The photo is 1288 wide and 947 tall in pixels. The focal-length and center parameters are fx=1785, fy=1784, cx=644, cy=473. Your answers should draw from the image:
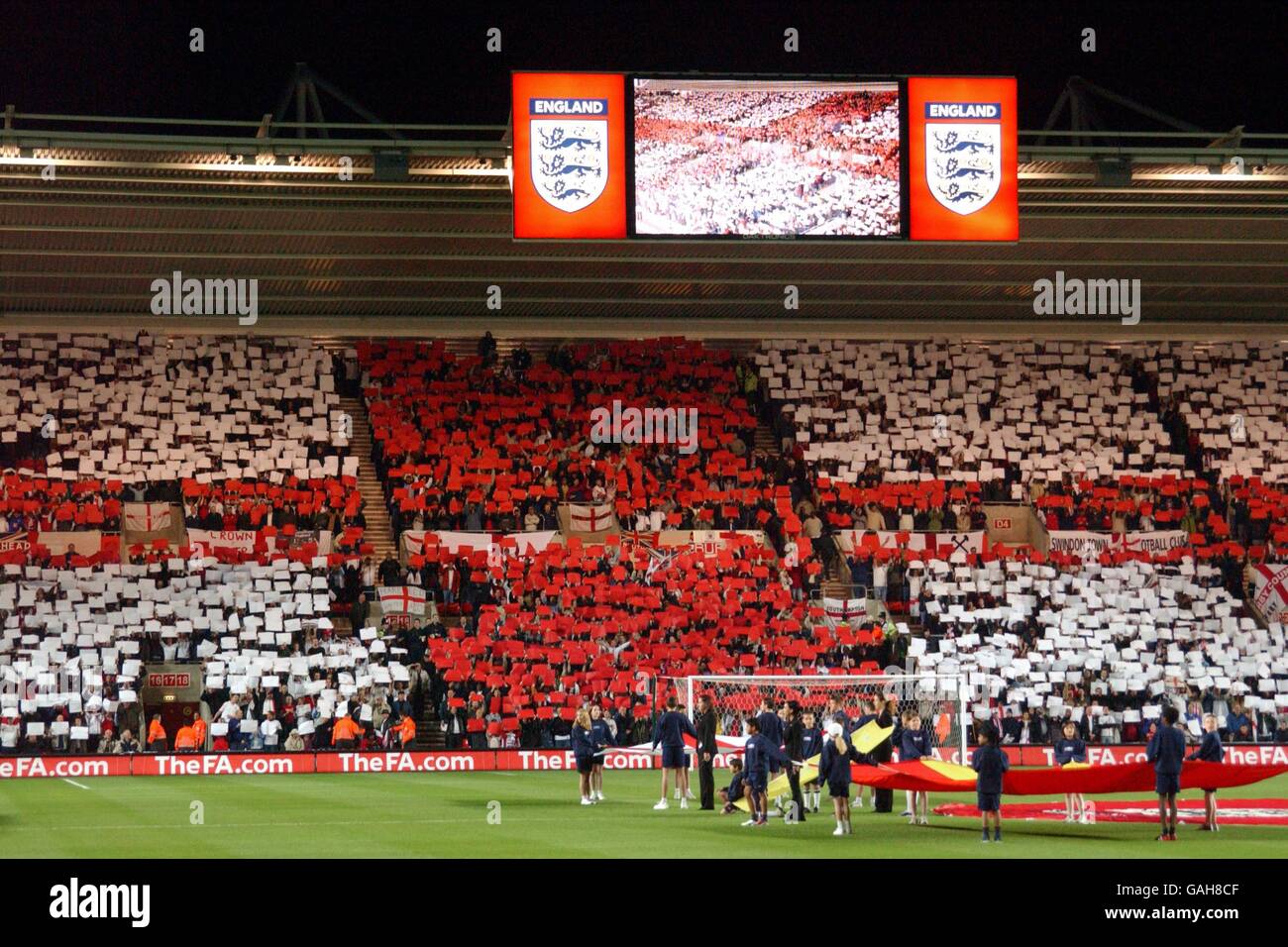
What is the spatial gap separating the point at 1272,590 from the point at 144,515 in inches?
1115

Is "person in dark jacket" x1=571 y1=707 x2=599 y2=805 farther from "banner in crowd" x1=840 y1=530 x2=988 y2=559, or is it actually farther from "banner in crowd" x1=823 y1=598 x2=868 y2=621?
"banner in crowd" x1=840 y1=530 x2=988 y2=559

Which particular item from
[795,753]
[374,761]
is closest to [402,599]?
[374,761]

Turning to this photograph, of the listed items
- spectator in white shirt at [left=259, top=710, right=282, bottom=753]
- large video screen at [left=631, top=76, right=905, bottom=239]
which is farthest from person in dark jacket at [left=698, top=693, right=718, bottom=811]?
spectator in white shirt at [left=259, top=710, right=282, bottom=753]

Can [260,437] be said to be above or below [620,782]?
above

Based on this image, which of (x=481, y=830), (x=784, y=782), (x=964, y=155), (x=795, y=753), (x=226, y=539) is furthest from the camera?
(x=226, y=539)

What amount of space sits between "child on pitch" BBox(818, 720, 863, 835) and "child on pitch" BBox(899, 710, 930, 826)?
5.25 feet

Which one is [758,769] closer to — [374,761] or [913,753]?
[913,753]

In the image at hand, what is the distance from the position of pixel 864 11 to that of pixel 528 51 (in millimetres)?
7566

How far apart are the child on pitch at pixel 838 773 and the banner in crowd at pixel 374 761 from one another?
11726 millimetres

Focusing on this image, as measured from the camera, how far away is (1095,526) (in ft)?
156

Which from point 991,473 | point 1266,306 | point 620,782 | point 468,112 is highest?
point 468,112

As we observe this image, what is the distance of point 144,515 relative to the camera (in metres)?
44.7
